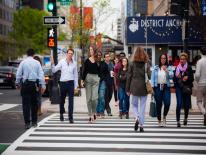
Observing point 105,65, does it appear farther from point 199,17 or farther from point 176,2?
point 199,17

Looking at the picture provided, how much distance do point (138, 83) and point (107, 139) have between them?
2.04m

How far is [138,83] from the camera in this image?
1370cm

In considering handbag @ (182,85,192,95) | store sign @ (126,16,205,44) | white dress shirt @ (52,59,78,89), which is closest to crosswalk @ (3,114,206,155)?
handbag @ (182,85,192,95)

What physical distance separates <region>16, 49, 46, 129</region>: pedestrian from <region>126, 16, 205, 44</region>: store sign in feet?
91.5

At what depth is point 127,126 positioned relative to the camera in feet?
48.0

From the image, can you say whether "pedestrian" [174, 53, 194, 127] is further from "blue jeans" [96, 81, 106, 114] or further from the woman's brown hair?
"blue jeans" [96, 81, 106, 114]

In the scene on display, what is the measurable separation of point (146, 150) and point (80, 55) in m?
38.9

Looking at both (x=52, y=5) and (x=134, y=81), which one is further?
(x=52, y=5)

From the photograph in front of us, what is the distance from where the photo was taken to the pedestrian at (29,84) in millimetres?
14219

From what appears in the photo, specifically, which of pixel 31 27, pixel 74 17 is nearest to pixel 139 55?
pixel 74 17

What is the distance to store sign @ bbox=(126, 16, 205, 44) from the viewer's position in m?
41.7

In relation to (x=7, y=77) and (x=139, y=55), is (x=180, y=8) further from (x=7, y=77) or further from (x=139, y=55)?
(x=7, y=77)

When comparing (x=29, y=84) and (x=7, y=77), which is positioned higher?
(x=29, y=84)

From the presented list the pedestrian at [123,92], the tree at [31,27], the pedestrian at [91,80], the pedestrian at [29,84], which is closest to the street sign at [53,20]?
the pedestrian at [123,92]
